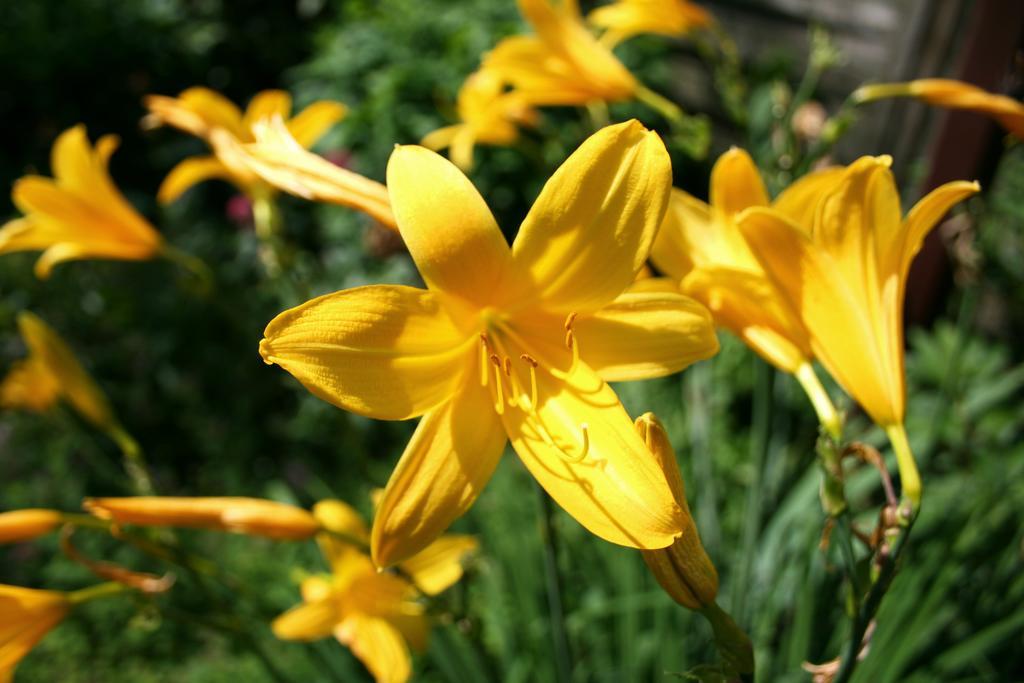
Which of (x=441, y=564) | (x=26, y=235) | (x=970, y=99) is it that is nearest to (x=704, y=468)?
(x=441, y=564)

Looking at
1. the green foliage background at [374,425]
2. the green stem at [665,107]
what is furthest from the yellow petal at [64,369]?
the green stem at [665,107]

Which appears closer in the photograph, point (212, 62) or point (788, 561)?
point (788, 561)

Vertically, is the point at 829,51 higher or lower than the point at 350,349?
higher

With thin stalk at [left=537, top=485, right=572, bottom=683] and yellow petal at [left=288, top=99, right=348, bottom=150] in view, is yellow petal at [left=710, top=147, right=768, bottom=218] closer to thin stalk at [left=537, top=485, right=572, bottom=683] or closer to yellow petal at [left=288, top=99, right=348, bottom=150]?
thin stalk at [left=537, top=485, right=572, bottom=683]

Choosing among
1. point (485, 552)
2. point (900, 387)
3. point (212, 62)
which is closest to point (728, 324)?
point (900, 387)

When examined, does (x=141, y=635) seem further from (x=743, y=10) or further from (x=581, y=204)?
(x=743, y=10)

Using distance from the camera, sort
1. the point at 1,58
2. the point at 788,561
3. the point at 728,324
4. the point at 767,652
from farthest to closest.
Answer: the point at 1,58 → the point at 788,561 → the point at 767,652 → the point at 728,324

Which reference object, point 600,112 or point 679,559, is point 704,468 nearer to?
point 600,112

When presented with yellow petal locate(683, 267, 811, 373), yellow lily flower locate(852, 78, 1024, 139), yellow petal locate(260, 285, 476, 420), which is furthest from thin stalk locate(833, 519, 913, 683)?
yellow lily flower locate(852, 78, 1024, 139)
